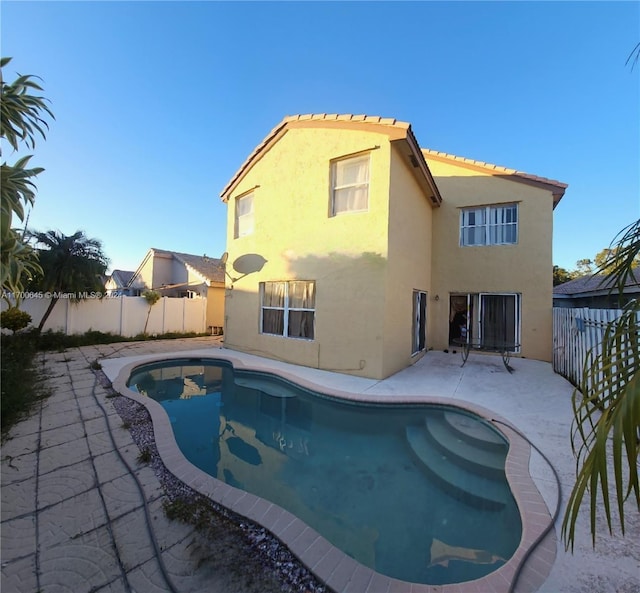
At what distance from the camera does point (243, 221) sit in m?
15.2

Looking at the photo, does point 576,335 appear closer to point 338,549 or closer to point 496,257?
point 496,257

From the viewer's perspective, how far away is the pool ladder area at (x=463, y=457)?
15.8 ft

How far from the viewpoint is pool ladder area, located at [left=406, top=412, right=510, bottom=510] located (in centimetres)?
482

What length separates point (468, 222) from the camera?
1443 centimetres

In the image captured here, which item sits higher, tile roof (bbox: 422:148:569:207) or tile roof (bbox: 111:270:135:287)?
tile roof (bbox: 422:148:569:207)

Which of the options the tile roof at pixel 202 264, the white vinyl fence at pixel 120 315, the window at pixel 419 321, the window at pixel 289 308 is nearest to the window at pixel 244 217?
the window at pixel 289 308

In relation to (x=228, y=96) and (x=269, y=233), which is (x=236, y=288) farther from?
(x=228, y=96)

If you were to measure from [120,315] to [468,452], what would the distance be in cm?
1853

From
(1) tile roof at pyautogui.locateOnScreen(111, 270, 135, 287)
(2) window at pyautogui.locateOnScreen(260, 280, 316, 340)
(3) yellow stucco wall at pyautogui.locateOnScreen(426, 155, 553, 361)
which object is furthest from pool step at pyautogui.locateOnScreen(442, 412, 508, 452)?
(1) tile roof at pyautogui.locateOnScreen(111, 270, 135, 287)

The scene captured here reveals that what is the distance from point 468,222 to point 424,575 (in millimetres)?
14179

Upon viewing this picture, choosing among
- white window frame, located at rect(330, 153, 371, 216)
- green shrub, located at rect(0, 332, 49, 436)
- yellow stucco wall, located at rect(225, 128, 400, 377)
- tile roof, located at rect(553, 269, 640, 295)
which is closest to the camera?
tile roof, located at rect(553, 269, 640, 295)

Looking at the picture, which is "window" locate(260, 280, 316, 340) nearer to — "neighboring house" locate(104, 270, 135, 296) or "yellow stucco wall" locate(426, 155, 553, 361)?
"yellow stucco wall" locate(426, 155, 553, 361)

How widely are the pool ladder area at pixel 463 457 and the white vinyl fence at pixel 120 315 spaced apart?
675 inches

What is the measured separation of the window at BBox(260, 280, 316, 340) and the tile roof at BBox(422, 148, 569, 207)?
9475 millimetres
